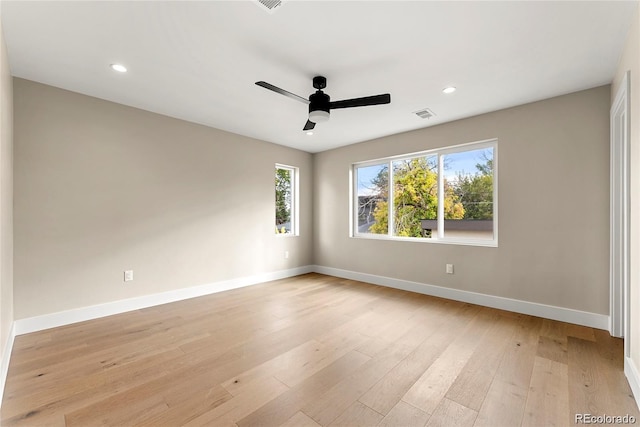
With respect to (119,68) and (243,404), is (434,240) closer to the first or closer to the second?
(243,404)

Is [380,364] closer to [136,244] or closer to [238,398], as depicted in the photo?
[238,398]

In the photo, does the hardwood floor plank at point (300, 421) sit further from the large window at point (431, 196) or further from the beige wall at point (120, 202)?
the large window at point (431, 196)

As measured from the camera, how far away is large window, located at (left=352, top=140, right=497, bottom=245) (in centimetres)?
368

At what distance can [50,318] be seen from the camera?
2.85 m

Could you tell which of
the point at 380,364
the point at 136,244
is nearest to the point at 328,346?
the point at 380,364

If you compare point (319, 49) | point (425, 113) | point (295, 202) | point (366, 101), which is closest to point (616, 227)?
point (425, 113)

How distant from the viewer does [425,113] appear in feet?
11.7

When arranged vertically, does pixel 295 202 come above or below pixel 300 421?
above

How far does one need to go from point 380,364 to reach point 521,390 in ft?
3.07

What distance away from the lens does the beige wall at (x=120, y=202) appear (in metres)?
2.80

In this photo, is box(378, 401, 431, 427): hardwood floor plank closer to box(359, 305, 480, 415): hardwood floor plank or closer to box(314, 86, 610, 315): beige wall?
box(359, 305, 480, 415): hardwood floor plank

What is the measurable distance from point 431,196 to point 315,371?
123 inches

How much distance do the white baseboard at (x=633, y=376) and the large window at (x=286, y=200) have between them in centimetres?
448

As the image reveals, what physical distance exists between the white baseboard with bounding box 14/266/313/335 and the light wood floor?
0.13m
